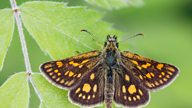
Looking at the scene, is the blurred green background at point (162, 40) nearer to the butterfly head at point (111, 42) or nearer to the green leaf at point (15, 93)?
the butterfly head at point (111, 42)

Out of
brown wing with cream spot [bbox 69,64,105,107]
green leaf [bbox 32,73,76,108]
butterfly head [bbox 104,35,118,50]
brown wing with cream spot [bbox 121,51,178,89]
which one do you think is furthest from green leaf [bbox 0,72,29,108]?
brown wing with cream spot [bbox 121,51,178,89]

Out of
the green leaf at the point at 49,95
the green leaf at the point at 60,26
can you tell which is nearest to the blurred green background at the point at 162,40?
the green leaf at the point at 60,26

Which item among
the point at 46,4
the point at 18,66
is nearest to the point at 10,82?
the point at 46,4

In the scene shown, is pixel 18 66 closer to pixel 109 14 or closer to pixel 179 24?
pixel 109 14

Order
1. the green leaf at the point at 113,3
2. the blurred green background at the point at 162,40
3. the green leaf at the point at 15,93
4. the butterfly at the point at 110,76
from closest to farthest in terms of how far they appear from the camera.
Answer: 1. the green leaf at the point at 15,93
2. the butterfly at the point at 110,76
3. the green leaf at the point at 113,3
4. the blurred green background at the point at 162,40

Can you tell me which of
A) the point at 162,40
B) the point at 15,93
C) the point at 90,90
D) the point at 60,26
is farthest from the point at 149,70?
the point at 162,40

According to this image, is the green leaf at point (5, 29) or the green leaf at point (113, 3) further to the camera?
the green leaf at point (113, 3)

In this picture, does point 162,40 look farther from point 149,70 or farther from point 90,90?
point 90,90
